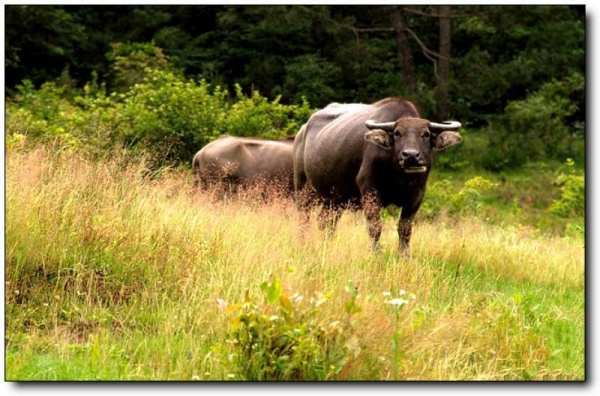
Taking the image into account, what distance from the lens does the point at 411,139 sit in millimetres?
8867

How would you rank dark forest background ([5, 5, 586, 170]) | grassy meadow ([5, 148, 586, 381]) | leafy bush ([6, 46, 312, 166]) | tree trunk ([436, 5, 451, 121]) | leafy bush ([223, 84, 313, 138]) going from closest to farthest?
1. grassy meadow ([5, 148, 586, 381])
2. leafy bush ([6, 46, 312, 166])
3. leafy bush ([223, 84, 313, 138])
4. dark forest background ([5, 5, 586, 170])
5. tree trunk ([436, 5, 451, 121])

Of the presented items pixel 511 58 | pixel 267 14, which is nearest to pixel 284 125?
pixel 267 14

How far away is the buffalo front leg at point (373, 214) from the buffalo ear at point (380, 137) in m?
0.52

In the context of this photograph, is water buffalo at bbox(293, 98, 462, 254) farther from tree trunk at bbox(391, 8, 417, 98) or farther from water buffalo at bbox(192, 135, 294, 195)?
tree trunk at bbox(391, 8, 417, 98)

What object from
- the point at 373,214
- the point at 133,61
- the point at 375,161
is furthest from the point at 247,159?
the point at 133,61

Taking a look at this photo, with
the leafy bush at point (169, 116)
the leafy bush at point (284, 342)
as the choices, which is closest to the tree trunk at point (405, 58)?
the leafy bush at point (169, 116)

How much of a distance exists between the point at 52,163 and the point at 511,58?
57.8 ft

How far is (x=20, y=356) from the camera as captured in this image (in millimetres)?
5727

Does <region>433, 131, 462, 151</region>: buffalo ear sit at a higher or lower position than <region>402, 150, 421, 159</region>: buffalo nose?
higher

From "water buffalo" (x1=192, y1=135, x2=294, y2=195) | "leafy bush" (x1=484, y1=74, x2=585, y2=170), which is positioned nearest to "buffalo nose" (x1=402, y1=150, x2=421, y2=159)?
"water buffalo" (x1=192, y1=135, x2=294, y2=195)

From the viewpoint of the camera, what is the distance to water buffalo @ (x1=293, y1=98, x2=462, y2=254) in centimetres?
899

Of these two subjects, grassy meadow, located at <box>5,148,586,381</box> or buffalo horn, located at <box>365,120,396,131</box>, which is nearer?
grassy meadow, located at <box>5,148,586,381</box>

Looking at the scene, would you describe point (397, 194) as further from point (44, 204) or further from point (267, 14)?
point (267, 14)

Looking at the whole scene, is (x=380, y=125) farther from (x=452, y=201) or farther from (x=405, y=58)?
(x=405, y=58)
